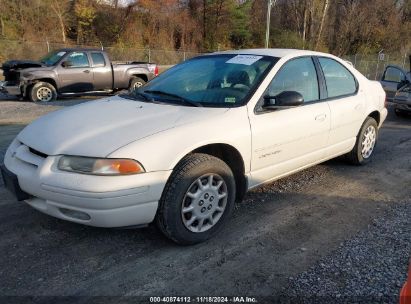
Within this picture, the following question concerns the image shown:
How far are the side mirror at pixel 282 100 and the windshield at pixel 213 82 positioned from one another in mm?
187

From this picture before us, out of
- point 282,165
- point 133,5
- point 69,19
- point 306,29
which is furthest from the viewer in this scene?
point 306,29

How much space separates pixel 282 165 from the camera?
162 inches

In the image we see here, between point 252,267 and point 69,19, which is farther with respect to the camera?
point 69,19

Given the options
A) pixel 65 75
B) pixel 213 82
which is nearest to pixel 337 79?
pixel 213 82

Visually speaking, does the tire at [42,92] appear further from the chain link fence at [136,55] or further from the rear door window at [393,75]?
the chain link fence at [136,55]

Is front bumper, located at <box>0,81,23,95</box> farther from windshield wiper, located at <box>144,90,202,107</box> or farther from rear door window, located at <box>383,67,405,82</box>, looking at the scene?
rear door window, located at <box>383,67,405,82</box>

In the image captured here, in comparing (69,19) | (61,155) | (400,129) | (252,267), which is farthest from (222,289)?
(69,19)

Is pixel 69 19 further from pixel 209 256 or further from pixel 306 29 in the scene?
pixel 209 256

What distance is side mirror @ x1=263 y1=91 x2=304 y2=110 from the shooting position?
3809 mm

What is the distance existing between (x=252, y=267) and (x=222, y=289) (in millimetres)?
369

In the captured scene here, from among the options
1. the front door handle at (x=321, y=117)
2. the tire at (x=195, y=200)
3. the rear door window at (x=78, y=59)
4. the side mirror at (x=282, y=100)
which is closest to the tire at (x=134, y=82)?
the rear door window at (x=78, y=59)

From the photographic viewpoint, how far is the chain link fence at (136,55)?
2475 centimetres

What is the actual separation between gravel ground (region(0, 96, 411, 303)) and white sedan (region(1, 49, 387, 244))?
1.01 feet

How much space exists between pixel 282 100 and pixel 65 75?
376 inches
